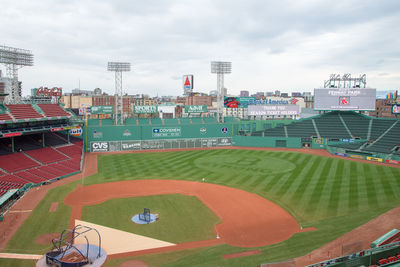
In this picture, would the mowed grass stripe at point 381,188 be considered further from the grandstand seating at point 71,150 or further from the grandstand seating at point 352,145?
the grandstand seating at point 71,150

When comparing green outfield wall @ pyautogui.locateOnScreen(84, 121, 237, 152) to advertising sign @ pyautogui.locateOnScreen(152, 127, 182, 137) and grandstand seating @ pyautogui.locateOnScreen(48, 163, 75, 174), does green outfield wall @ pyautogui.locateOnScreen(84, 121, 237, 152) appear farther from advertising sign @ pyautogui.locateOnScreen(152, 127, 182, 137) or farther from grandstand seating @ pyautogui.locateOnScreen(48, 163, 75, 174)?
grandstand seating @ pyautogui.locateOnScreen(48, 163, 75, 174)

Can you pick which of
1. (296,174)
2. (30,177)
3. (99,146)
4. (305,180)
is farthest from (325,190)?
(99,146)

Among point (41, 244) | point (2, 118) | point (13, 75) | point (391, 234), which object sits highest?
point (13, 75)

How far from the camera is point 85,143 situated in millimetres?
50469

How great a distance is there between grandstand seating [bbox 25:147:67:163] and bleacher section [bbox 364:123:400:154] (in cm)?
4822

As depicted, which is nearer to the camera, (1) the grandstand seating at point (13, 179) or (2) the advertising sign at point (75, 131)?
(1) the grandstand seating at point (13, 179)

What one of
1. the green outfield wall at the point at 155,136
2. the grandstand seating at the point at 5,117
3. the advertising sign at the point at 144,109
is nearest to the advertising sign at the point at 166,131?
the green outfield wall at the point at 155,136

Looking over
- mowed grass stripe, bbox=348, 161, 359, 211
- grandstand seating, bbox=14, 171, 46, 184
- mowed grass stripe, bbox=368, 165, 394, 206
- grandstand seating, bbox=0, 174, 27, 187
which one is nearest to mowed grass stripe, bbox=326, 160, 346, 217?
mowed grass stripe, bbox=348, 161, 359, 211

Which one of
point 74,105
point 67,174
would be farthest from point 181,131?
Answer: point 74,105

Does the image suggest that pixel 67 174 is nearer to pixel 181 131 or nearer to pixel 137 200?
pixel 137 200

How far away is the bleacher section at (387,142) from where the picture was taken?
4581 centimetres

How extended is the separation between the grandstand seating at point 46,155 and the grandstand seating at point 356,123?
171 ft

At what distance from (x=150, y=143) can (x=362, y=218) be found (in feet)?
127

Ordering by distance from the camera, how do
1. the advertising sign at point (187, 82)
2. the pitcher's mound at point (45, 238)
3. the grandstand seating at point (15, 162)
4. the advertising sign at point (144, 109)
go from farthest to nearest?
the advertising sign at point (187, 82) < the advertising sign at point (144, 109) < the grandstand seating at point (15, 162) < the pitcher's mound at point (45, 238)
